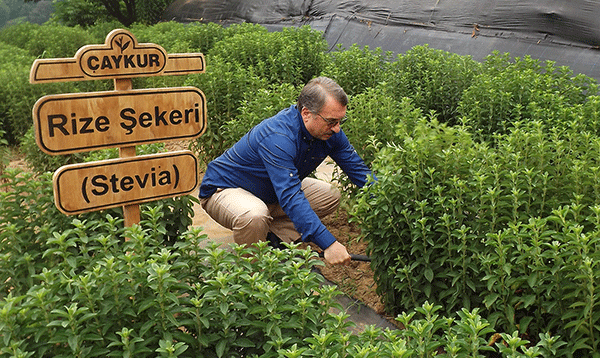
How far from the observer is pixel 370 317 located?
13.5ft

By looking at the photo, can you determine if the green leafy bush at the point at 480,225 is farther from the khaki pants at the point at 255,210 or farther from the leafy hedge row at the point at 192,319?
the khaki pants at the point at 255,210

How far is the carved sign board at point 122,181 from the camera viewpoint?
10.1 feet

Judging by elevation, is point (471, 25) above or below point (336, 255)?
above

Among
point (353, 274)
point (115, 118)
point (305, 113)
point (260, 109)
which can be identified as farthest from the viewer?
point (260, 109)

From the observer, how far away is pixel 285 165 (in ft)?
13.7

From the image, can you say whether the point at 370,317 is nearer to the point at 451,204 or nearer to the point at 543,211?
the point at 451,204

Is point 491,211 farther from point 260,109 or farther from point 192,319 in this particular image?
point 260,109

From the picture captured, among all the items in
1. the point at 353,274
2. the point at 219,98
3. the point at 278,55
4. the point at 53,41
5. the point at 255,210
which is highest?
the point at 278,55

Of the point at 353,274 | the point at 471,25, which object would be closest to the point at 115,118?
the point at 353,274

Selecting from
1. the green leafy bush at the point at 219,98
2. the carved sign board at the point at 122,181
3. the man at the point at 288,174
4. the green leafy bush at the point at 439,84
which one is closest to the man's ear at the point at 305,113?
the man at the point at 288,174

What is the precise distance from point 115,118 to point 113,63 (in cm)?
33

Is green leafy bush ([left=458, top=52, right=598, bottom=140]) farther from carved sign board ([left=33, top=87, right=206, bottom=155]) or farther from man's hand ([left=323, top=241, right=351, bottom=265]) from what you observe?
carved sign board ([left=33, top=87, right=206, bottom=155])

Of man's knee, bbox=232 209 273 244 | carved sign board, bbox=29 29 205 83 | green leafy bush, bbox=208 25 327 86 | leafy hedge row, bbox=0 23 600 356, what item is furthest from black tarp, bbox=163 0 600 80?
carved sign board, bbox=29 29 205 83

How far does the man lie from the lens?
4062mm
